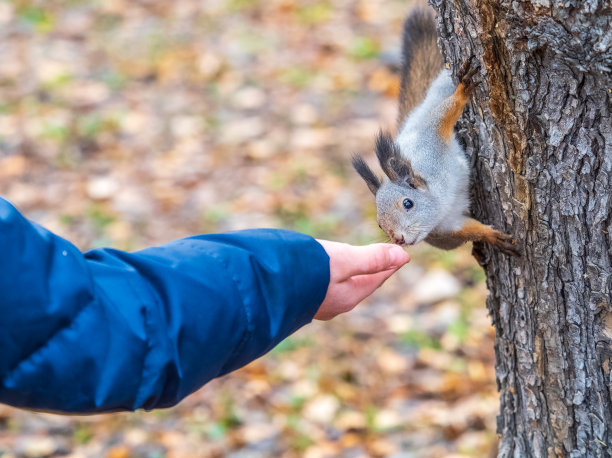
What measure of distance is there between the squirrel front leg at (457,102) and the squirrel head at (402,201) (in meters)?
0.10

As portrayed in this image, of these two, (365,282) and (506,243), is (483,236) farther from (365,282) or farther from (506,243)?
(365,282)

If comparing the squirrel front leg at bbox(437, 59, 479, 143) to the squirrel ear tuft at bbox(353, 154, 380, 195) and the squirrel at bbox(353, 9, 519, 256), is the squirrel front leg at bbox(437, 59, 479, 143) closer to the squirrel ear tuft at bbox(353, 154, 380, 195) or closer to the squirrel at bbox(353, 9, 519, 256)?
the squirrel at bbox(353, 9, 519, 256)

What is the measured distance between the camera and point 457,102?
1.12m

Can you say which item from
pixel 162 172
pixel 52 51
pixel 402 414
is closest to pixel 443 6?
pixel 402 414

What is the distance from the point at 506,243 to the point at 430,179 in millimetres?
207

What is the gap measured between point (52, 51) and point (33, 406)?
3118mm

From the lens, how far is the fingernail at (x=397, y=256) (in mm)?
1135

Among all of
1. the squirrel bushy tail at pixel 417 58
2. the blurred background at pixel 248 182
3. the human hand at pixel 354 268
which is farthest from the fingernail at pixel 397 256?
the blurred background at pixel 248 182

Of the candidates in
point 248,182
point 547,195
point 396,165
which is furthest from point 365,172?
point 248,182

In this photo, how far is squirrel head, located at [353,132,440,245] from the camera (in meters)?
1.28

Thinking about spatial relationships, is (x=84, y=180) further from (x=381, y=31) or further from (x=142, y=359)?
(x=142, y=359)

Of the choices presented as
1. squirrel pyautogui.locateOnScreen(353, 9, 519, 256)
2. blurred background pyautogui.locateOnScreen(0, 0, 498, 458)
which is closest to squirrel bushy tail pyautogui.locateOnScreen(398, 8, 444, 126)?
squirrel pyautogui.locateOnScreen(353, 9, 519, 256)

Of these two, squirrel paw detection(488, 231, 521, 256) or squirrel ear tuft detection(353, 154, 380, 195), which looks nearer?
squirrel paw detection(488, 231, 521, 256)

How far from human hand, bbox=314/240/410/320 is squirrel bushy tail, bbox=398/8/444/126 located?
0.41 meters
